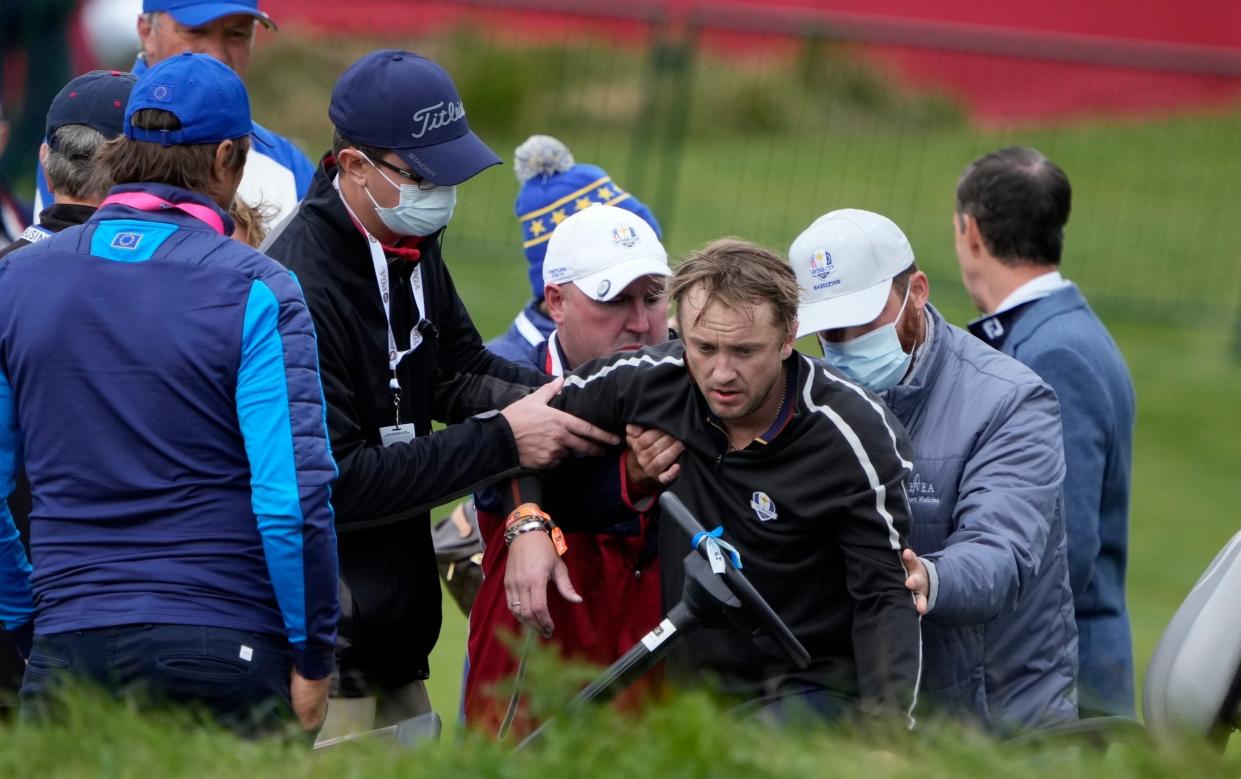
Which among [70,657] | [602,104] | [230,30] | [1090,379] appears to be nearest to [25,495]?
[70,657]

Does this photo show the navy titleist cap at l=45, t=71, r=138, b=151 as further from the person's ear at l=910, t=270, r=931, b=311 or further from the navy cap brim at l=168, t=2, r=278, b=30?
the person's ear at l=910, t=270, r=931, b=311

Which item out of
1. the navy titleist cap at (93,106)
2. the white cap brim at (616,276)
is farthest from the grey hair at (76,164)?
the white cap brim at (616,276)

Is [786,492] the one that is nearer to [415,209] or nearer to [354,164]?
[415,209]

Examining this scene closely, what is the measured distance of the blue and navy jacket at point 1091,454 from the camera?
491 cm

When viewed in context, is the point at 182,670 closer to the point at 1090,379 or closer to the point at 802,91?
the point at 1090,379

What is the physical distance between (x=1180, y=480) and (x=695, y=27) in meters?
4.85

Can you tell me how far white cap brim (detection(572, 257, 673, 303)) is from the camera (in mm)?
4621

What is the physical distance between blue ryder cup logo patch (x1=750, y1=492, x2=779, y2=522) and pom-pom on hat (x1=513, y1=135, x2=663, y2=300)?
2.02 metres

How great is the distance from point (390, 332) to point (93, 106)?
0.96 meters

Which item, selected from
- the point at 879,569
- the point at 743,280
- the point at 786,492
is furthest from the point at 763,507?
the point at 743,280

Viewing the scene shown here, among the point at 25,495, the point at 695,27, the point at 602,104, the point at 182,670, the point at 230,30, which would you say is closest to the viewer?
the point at 182,670

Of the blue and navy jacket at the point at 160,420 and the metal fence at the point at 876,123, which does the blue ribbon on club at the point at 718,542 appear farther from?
the metal fence at the point at 876,123

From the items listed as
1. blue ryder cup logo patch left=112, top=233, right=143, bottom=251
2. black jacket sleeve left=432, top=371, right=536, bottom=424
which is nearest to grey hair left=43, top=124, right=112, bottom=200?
blue ryder cup logo patch left=112, top=233, right=143, bottom=251

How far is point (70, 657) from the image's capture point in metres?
3.56
